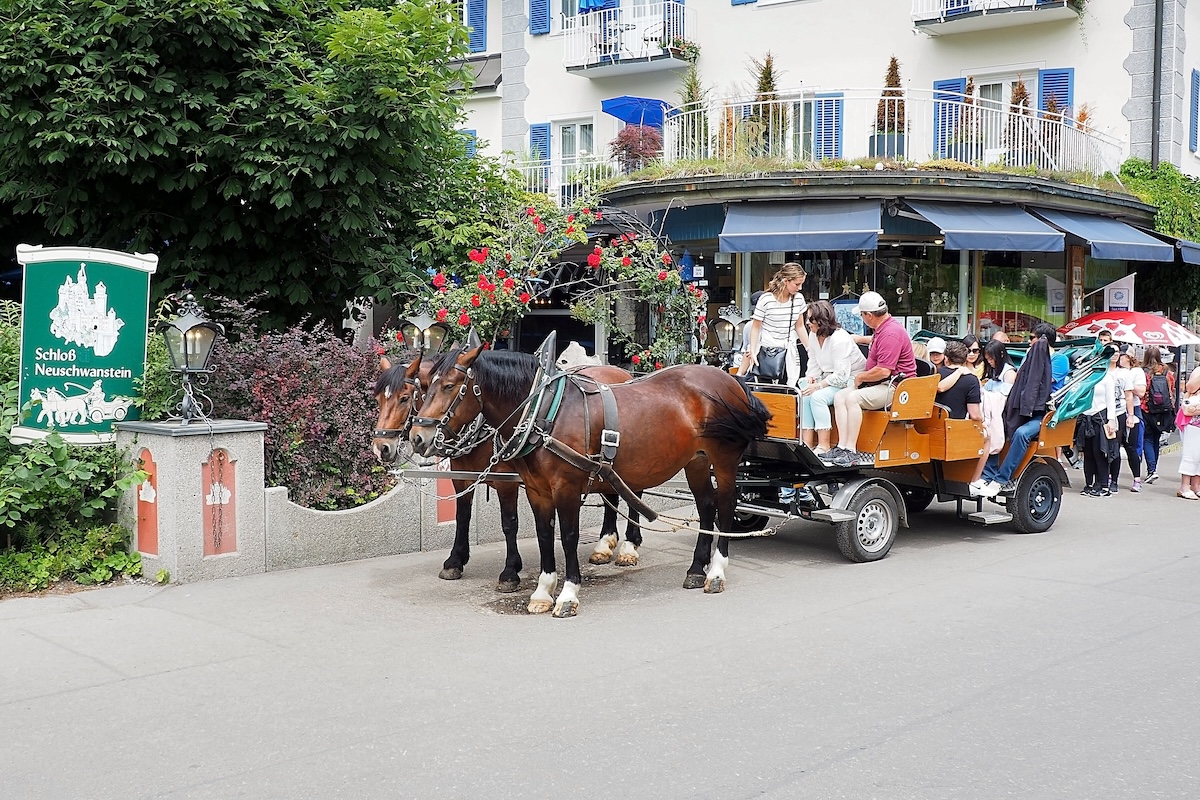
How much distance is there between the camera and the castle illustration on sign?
8625 mm

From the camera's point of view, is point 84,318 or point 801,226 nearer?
point 84,318

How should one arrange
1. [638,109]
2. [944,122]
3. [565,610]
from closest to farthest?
1. [565,610]
2. [944,122]
3. [638,109]

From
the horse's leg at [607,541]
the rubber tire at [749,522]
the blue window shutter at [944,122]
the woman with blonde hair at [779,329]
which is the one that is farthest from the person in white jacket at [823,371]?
the blue window shutter at [944,122]

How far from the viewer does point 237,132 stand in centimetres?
1094

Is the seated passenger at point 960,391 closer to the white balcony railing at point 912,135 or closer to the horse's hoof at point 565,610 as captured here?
the horse's hoof at point 565,610

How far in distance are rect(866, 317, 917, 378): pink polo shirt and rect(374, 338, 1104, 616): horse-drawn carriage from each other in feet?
0.79

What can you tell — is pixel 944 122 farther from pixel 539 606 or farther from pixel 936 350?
pixel 539 606

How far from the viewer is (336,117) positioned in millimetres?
10922

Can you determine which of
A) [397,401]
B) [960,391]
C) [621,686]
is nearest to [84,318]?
[397,401]

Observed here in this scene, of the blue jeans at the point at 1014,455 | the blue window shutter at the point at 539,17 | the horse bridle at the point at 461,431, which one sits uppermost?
the blue window shutter at the point at 539,17

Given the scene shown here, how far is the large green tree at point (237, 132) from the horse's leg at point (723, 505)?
14.3 ft

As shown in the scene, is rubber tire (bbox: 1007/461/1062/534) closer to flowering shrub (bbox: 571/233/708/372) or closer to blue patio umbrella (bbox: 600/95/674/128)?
flowering shrub (bbox: 571/233/708/372)

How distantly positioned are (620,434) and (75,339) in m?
4.28

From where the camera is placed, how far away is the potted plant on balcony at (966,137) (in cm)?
1852
